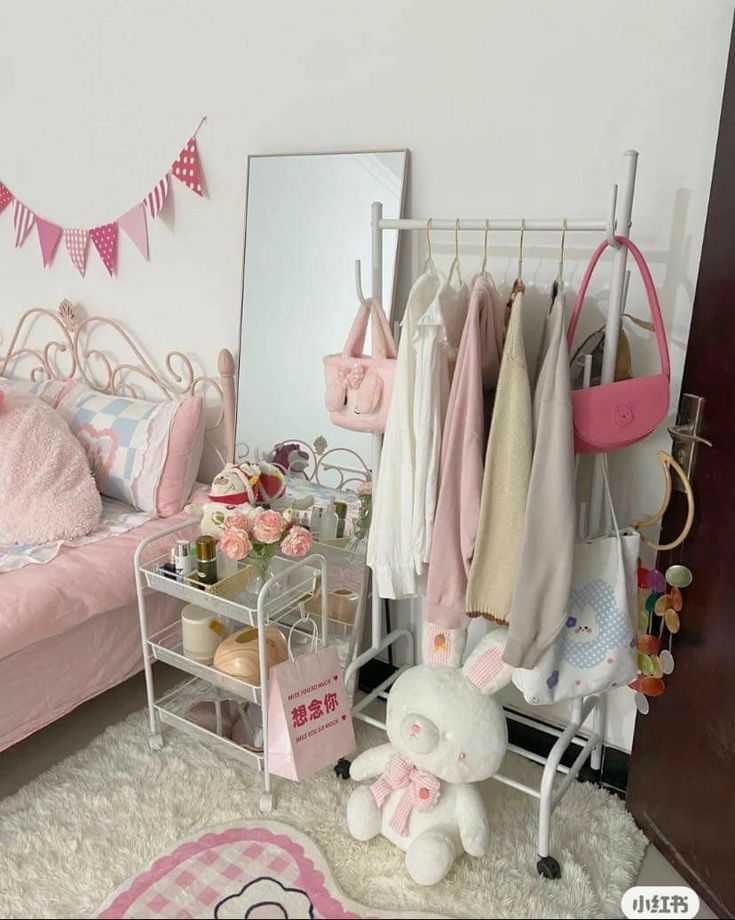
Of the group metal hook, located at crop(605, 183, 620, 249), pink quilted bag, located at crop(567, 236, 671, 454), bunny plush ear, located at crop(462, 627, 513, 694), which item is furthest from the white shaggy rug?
metal hook, located at crop(605, 183, 620, 249)

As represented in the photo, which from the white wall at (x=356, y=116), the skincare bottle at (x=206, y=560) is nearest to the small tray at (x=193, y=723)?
the skincare bottle at (x=206, y=560)

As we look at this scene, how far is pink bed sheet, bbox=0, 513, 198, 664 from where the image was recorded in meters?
1.88

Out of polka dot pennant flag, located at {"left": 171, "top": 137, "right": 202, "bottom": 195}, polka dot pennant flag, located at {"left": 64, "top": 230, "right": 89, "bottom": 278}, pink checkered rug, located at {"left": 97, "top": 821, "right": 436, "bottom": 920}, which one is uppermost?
polka dot pennant flag, located at {"left": 171, "top": 137, "right": 202, "bottom": 195}

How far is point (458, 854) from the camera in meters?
1.75

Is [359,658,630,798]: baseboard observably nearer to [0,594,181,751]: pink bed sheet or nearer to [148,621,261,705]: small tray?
[148,621,261,705]: small tray

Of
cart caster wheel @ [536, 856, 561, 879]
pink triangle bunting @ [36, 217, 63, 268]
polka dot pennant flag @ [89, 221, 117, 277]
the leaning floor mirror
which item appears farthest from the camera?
pink triangle bunting @ [36, 217, 63, 268]

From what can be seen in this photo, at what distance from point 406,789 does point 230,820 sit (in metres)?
0.45

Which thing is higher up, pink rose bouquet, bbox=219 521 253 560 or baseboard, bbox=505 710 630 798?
pink rose bouquet, bbox=219 521 253 560

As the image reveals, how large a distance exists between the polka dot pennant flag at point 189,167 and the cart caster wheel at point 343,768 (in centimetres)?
173

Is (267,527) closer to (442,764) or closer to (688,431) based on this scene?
(442,764)

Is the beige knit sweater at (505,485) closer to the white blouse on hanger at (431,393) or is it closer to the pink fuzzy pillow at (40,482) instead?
the white blouse on hanger at (431,393)

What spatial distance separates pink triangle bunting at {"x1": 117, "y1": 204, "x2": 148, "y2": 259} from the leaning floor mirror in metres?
0.47

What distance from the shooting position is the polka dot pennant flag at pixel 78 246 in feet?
8.76

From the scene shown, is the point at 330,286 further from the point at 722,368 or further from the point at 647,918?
the point at 647,918
